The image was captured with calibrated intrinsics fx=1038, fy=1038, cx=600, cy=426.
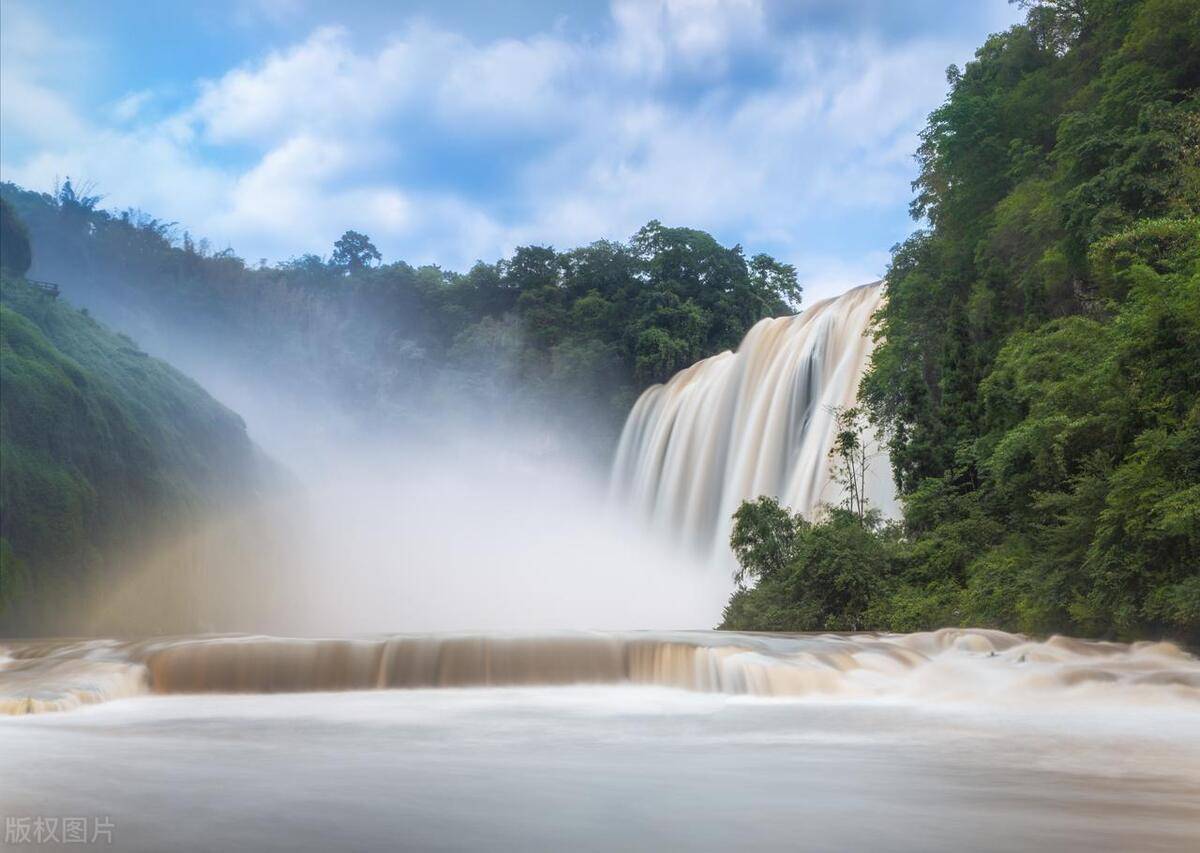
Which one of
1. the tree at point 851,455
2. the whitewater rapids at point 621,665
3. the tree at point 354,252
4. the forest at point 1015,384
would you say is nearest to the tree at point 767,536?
the forest at point 1015,384

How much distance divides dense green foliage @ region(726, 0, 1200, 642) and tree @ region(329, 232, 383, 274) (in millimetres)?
55376

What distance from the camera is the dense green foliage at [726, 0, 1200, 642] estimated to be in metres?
16.0

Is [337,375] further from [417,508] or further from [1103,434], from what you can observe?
[1103,434]

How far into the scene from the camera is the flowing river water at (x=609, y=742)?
600 cm

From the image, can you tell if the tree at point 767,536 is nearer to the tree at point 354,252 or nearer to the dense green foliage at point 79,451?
the dense green foliage at point 79,451

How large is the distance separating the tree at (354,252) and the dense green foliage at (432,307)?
2343 millimetres

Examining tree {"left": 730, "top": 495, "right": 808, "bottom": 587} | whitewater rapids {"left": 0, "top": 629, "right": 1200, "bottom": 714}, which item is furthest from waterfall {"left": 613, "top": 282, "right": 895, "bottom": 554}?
whitewater rapids {"left": 0, "top": 629, "right": 1200, "bottom": 714}

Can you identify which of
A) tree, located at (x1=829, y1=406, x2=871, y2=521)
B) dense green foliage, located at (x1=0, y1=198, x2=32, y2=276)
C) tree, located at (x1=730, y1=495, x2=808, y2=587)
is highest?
dense green foliage, located at (x1=0, y1=198, x2=32, y2=276)

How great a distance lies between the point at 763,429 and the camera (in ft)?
113

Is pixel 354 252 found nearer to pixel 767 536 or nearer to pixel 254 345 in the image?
pixel 254 345

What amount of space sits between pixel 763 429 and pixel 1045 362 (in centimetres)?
1526

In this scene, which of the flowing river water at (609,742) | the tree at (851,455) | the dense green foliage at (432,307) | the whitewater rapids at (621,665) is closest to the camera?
the flowing river water at (609,742)

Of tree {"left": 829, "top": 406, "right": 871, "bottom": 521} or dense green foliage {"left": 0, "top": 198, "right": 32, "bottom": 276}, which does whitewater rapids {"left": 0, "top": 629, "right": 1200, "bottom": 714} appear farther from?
dense green foliage {"left": 0, "top": 198, "right": 32, "bottom": 276}

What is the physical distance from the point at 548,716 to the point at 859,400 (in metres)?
19.7
